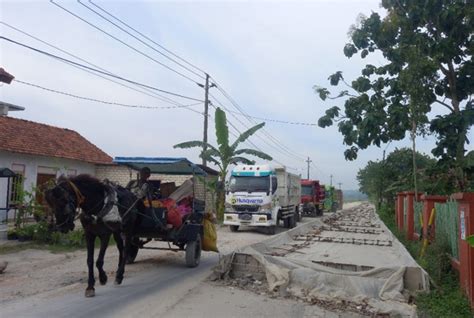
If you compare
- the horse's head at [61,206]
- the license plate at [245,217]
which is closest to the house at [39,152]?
the license plate at [245,217]

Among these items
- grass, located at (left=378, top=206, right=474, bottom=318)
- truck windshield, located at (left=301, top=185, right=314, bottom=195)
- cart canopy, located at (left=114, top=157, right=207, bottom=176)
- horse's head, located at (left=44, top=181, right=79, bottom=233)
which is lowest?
grass, located at (left=378, top=206, right=474, bottom=318)

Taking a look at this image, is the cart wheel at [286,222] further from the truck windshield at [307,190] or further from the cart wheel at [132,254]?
the cart wheel at [132,254]

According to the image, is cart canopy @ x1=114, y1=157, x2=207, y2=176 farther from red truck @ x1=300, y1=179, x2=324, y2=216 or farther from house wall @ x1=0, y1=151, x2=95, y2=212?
red truck @ x1=300, y1=179, x2=324, y2=216

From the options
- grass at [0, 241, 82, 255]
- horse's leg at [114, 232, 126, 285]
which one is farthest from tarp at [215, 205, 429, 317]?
grass at [0, 241, 82, 255]

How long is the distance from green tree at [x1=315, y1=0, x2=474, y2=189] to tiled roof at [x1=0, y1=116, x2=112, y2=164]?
13006 millimetres

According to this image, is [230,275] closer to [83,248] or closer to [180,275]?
[180,275]

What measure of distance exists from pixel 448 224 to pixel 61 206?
794cm

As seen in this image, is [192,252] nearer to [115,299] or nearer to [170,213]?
[170,213]

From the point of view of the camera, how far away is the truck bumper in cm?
1880

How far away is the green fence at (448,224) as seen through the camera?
917 cm

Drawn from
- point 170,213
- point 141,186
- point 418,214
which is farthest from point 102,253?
point 418,214

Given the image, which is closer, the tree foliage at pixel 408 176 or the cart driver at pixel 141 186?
the cart driver at pixel 141 186

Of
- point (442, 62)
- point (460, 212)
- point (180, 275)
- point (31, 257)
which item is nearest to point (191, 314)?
point (180, 275)

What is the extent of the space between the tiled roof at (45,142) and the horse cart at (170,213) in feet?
36.4
